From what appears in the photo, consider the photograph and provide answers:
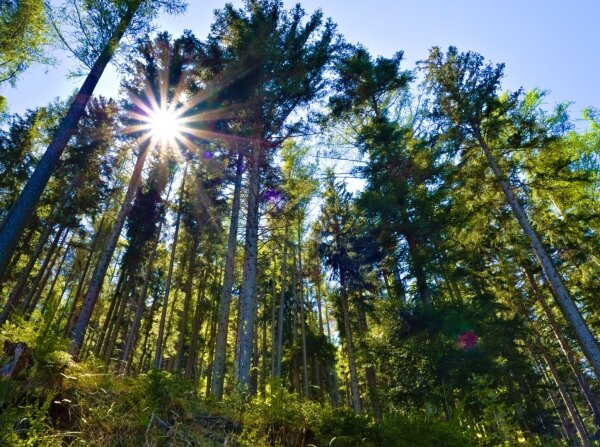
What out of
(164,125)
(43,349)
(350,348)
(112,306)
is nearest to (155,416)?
(43,349)

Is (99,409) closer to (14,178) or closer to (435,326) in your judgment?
(435,326)

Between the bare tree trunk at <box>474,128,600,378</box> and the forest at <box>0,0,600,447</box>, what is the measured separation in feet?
0.25

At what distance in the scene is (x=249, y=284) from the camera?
32.4ft

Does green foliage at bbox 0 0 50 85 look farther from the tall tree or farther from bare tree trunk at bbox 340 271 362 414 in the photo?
bare tree trunk at bbox 340 271 362 414

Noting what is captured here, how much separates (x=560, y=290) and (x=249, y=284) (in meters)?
10.4

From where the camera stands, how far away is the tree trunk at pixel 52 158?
7119 millimetres

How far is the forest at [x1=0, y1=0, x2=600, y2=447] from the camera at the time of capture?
504cm

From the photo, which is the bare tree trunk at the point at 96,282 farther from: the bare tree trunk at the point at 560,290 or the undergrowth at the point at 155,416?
the bare tree trunk at the point at 560,290

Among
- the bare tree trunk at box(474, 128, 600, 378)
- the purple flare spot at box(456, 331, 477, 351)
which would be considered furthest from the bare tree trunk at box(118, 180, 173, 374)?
the bare tree trunk at box(474, 128, 600, 378)

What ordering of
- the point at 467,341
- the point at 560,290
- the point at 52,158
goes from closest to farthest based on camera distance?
the point at 52,158 → the point at 467,341 → the point at 560,290

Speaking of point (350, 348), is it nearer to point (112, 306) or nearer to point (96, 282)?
point (96, 282)

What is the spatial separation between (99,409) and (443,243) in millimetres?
11698

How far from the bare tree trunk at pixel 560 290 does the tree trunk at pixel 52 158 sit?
13.9 meters

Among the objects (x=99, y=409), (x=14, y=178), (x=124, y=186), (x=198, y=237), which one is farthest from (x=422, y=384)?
(x=14, y=178)
